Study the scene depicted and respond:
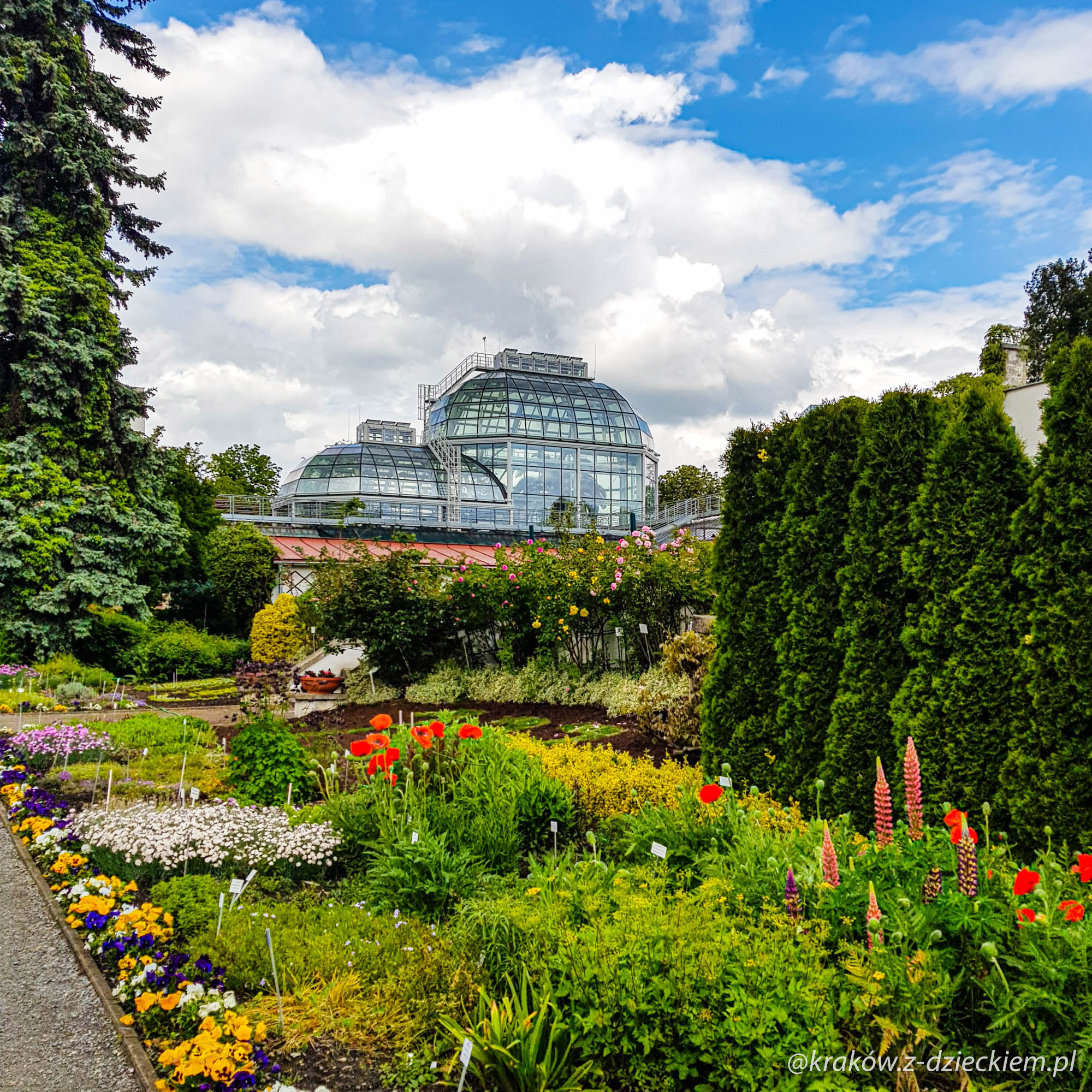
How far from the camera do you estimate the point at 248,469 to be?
111ft

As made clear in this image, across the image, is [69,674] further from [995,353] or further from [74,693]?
[995,353]

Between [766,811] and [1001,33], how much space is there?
5158 millimetres

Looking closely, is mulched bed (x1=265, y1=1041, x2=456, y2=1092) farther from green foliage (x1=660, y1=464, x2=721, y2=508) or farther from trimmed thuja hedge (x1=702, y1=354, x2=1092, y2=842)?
green foliage (x1=660, y1=464, x2=721, y2=508)

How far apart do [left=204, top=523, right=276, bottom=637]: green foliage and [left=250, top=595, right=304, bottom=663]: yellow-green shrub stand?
345 centimetres

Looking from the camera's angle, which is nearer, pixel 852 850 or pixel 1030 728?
pixel 852 850

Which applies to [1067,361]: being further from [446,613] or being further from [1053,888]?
[446,613]

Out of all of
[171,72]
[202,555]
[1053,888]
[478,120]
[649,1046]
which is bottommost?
[649,1046]

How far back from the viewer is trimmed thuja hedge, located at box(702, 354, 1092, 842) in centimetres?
360

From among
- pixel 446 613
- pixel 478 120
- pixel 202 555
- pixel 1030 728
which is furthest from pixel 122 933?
pixel 202 555

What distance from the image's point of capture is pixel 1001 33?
4988mm

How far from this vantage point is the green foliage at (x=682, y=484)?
36.5 metres

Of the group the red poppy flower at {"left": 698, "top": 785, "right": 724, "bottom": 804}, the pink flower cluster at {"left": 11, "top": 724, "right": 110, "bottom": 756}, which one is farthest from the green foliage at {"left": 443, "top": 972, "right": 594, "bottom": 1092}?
the pink flower cluster at {"left": 11, "top": 724, "right": 110, "bottom": 756}

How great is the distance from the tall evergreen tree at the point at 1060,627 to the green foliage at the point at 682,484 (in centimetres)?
3214

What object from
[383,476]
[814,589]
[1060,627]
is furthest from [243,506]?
[1060,627]
